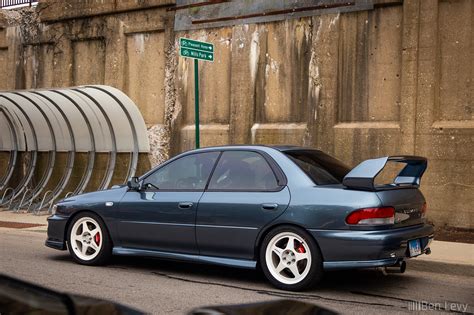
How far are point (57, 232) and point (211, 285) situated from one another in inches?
98.7

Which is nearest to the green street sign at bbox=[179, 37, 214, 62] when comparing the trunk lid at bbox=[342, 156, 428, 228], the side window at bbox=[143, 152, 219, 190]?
the side window at bbox=[143, 152, 219, 190]

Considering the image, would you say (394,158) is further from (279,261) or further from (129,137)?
(129,137)

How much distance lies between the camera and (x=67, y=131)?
14.6 m

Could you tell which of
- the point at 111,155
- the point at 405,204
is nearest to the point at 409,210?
the point at 405,204

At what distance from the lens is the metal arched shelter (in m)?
13.6

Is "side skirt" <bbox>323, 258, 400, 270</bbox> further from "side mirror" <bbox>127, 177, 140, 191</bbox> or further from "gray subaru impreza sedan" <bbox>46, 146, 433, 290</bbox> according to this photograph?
"side mirror" <bbox>127, 177, 140, 191</bbox>

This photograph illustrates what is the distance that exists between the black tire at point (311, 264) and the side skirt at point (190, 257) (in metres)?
0.19

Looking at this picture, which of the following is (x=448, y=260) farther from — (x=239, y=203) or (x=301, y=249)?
(x=239, y=203)

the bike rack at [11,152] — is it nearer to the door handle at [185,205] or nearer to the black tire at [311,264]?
the door handle at [185,205]

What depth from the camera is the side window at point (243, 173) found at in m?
6.45

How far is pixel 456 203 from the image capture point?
9.98m

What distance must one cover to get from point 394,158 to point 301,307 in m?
3.70

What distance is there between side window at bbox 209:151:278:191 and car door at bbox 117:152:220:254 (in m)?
0.15

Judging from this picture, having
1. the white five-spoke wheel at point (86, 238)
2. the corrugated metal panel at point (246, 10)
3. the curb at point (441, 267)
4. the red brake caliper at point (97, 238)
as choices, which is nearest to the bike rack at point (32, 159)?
the corrugated metal panel at point (246, 10)
